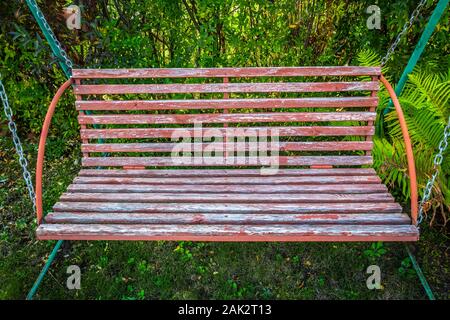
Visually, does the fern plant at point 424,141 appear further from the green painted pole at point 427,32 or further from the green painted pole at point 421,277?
the green painted pole at point 421,277

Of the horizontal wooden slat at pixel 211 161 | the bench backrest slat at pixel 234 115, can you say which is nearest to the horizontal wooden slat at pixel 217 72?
the bench backrest slat at pixel 234 115

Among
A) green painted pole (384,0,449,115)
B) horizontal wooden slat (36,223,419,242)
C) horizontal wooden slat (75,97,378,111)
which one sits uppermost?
green painted pole (384,0,449,115)

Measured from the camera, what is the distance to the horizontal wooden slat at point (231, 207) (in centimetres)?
227

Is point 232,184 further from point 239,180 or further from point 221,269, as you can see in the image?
point 221,269

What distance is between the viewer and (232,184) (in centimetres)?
262

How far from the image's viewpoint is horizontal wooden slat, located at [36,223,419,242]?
6.82ft

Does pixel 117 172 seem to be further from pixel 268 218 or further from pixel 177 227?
pixel 268 218

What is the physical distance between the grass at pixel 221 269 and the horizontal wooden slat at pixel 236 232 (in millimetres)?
596

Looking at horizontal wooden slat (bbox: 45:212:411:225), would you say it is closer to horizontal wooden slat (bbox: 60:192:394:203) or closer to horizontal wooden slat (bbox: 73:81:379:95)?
horizontal wooden slat (bbox: 60:192:394:203)

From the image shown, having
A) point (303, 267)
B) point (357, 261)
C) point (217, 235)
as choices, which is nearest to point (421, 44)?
point (357, 261)

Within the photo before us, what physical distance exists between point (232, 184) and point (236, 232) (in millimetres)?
564

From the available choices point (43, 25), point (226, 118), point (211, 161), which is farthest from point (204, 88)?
point (43, 25)

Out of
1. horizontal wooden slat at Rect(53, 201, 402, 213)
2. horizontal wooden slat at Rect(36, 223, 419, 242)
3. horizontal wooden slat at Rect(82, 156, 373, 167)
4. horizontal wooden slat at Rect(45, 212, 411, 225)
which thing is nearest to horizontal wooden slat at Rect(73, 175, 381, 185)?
horizontal wooden slat at Rect(82, 156, 373, 167)

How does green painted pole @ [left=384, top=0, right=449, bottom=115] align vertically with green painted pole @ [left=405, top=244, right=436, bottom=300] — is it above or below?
above
